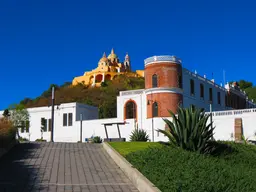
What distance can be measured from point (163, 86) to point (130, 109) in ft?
18.9

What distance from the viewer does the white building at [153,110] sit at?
3425 centimetres

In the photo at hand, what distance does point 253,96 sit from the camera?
7756cm

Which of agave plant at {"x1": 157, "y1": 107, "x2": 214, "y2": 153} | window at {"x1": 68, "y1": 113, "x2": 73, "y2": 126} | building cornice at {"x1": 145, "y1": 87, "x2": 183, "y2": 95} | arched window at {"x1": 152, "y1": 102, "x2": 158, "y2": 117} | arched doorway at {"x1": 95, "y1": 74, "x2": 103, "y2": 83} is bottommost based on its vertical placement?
agave plant at {"x1": 157, "y1": 107, "x2": 214, "y2": 153}

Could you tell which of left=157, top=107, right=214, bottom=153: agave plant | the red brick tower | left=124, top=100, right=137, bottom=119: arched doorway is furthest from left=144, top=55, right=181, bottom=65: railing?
left=157, top=107, right=214, bottom=153: agave plant

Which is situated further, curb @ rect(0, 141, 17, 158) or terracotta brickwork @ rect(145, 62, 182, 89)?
terracotta brickwork @ rect(145, 62, 182, 89)

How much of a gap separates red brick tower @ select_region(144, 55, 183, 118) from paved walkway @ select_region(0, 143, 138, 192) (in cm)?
2203

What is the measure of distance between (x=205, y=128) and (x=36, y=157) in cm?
740

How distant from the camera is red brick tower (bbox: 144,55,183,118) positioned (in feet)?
123

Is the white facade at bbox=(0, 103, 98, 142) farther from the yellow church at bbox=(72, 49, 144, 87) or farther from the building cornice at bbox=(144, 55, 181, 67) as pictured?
the yellow church at bbox=(72, 49, 144, 87)

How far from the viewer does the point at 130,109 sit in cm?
4131

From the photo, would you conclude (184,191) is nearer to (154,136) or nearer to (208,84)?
(154,136)

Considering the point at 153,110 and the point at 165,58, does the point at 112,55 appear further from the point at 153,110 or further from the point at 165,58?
the point at 153,110

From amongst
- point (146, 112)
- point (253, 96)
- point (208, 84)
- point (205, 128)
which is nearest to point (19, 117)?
point (146, 112)

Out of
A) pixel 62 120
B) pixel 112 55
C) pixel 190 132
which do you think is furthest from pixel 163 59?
pixel 112 55
